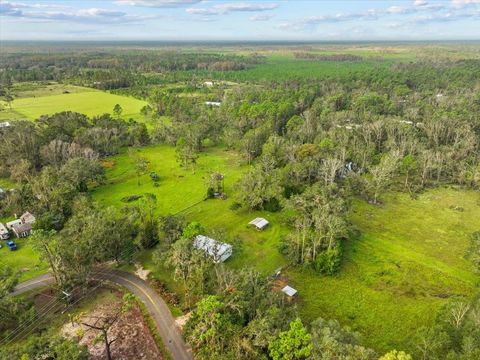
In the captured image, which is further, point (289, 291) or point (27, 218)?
point (27, 218)

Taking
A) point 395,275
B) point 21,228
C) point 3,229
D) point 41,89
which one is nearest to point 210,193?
point 21,228

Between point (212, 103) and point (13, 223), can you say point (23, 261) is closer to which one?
point (13, 223)

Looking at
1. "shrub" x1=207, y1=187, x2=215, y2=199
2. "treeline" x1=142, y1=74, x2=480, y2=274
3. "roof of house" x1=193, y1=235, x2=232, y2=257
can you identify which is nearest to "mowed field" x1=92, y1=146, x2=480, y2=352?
"shrub" x1=207, y1=187, x2=215, y2=199

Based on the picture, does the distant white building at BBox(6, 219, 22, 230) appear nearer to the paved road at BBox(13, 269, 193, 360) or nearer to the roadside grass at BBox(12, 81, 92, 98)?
the paved road at BBox(13, 269, 193, 360)

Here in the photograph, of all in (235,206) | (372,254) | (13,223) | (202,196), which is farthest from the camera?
(202,196)

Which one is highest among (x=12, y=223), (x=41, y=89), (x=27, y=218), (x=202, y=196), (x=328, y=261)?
(x=41, y=89)

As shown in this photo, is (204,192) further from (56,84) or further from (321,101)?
(56,84)

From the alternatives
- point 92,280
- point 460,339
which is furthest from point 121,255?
point 460,339
